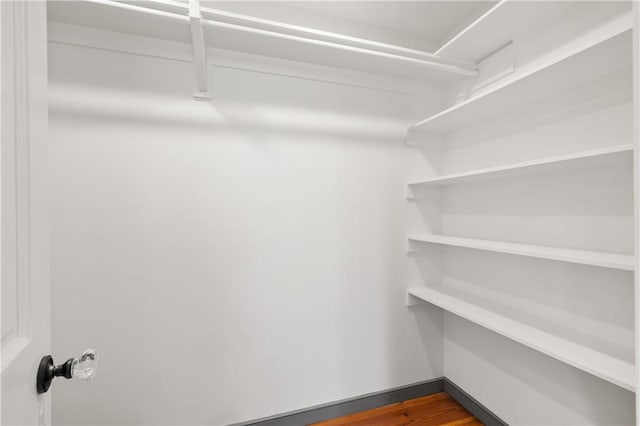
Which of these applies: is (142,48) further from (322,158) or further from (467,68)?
(467,68)

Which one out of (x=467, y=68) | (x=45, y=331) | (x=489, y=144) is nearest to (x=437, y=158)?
(x=489, y=144)

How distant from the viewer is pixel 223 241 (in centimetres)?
154

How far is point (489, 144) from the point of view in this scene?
1.63 meters

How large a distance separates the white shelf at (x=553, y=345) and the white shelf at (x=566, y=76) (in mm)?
1054

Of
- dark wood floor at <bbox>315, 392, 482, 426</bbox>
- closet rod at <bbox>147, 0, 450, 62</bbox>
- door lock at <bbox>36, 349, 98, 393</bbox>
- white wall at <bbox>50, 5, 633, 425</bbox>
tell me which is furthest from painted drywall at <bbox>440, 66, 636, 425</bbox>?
door lock at <bbox>36, 349, 98, 393</bbox>

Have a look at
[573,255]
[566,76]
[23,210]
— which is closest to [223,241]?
[23,210]

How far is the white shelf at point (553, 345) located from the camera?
0.95 m

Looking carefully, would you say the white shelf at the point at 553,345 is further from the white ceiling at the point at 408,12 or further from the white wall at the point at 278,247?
the white ceiling at the point at 408,12

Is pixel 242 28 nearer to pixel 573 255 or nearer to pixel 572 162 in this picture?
pixel 572 162

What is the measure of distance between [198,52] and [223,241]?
3.13 feet

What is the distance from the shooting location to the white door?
44 centimetres

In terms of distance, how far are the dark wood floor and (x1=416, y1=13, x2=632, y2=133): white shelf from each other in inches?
72.1

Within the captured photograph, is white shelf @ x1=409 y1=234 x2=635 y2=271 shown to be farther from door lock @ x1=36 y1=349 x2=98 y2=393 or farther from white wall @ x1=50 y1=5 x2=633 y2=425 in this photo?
door lock @ x1=36 y1=349 x2=98 y2=393

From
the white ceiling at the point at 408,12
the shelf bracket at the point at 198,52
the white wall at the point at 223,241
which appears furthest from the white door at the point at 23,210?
the white ceiling at the point at 408,12
